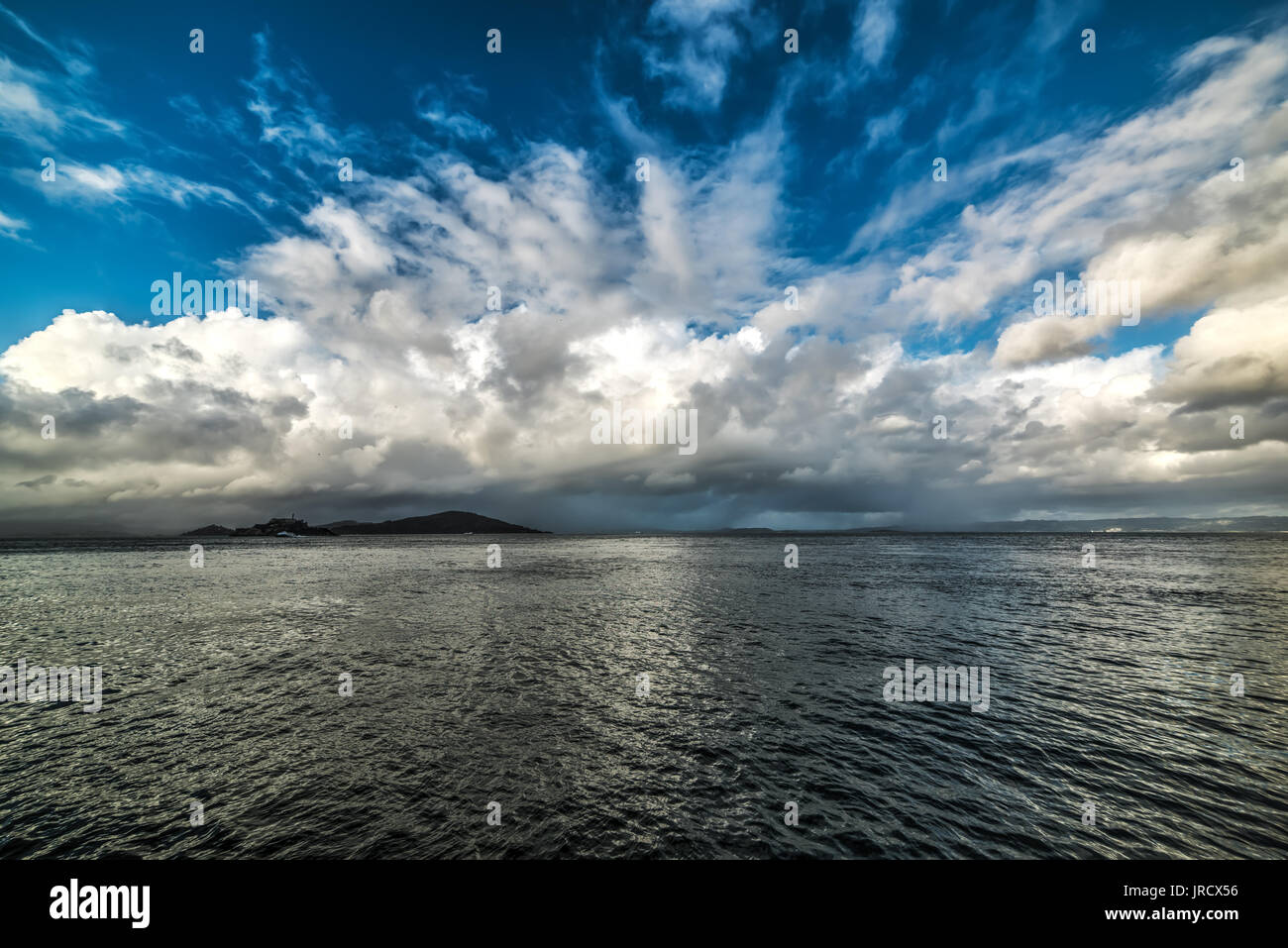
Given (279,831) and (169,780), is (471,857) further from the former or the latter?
(169,780)

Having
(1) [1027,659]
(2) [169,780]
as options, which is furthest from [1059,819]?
(2) [169,780]

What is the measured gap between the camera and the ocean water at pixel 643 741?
13.1m

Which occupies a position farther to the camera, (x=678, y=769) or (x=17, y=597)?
(x=17, y=597)

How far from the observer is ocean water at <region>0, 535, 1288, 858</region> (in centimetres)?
1311

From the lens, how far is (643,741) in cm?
1894

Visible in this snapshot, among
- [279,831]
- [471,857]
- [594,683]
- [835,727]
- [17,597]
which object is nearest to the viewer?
[471,857]
